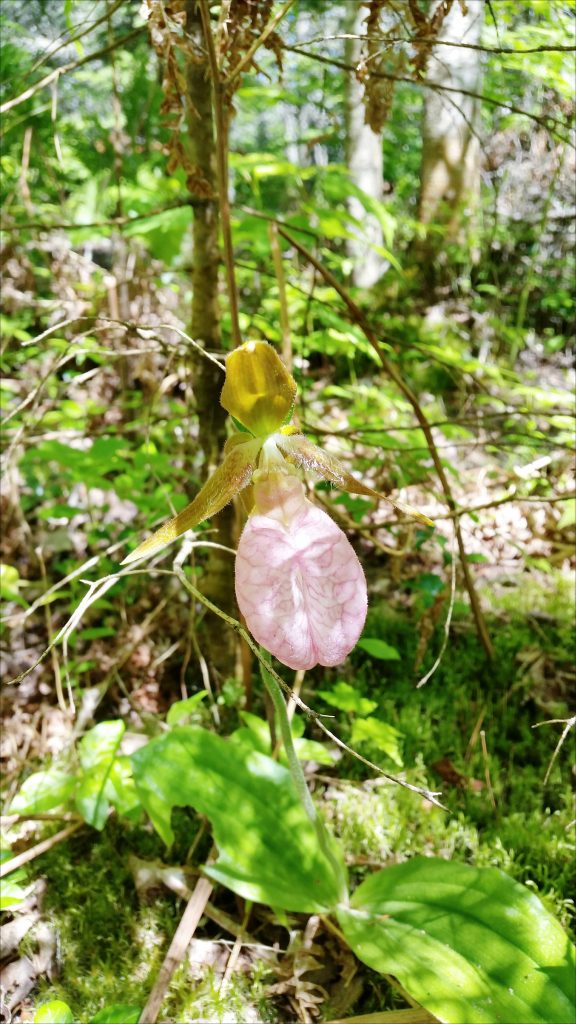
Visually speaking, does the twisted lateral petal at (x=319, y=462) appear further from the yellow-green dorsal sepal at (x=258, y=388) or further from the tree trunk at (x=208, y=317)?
the tree trunk at (x=208, y=317)

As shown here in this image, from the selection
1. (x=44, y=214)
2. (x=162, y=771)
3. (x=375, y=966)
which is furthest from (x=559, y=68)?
(x=44, y=214)

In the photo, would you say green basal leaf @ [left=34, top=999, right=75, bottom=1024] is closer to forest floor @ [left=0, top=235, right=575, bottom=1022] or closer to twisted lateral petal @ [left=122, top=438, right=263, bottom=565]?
forest floor @ [left=0, top=235, right=575, bottom=1022]

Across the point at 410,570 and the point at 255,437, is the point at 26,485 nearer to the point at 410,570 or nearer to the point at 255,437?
the point at 410,570

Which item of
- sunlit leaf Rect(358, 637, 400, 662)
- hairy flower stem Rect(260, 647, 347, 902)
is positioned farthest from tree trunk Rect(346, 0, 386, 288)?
hairy flower stem Rect(260, 647, 347, 902)

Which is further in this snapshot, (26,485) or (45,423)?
(26,485)

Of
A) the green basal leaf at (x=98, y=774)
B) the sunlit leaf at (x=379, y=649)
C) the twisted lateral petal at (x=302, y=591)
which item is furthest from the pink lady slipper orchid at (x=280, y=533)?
the sunlit leaf at (x=379, y=649)

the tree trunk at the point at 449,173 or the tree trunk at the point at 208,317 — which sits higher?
the tree trunk at the point at 449,173

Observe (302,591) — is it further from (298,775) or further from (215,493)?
(298,775)
